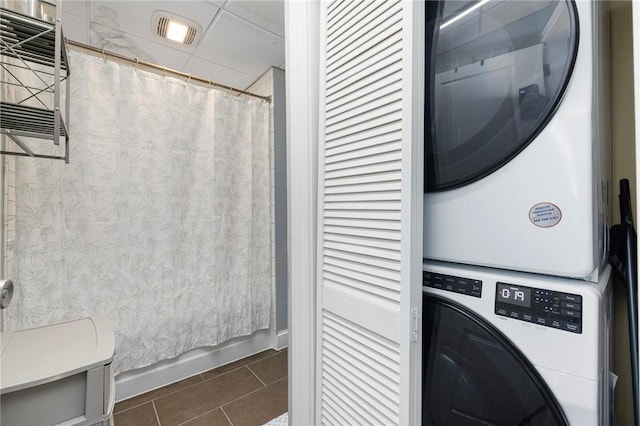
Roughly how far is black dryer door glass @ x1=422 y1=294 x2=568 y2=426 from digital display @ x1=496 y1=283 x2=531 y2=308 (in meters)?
0.08

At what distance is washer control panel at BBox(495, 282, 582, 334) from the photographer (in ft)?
1.89

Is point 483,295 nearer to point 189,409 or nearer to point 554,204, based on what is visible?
point 554,204

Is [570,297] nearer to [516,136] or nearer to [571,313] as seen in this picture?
[571,313]

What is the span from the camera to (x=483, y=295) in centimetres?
69

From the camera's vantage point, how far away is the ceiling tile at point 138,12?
62.5 inches

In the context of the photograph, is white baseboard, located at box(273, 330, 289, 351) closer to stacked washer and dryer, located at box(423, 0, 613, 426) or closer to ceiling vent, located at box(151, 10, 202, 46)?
stacked washer and dryer, located at box(423, 0, 613, 426)

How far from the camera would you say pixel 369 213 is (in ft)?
2.66

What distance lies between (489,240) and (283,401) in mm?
1702

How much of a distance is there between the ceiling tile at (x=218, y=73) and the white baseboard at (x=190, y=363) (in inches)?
85.5

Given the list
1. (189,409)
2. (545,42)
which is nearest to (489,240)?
(545,42)

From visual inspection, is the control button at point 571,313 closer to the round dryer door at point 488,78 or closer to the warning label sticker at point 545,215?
the warning label sticker at point 545,215

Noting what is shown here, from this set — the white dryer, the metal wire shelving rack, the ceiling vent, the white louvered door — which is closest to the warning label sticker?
the white dryer

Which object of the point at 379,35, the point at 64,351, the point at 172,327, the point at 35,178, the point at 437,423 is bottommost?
the point at 172,327

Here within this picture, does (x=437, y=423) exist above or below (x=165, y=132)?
below
